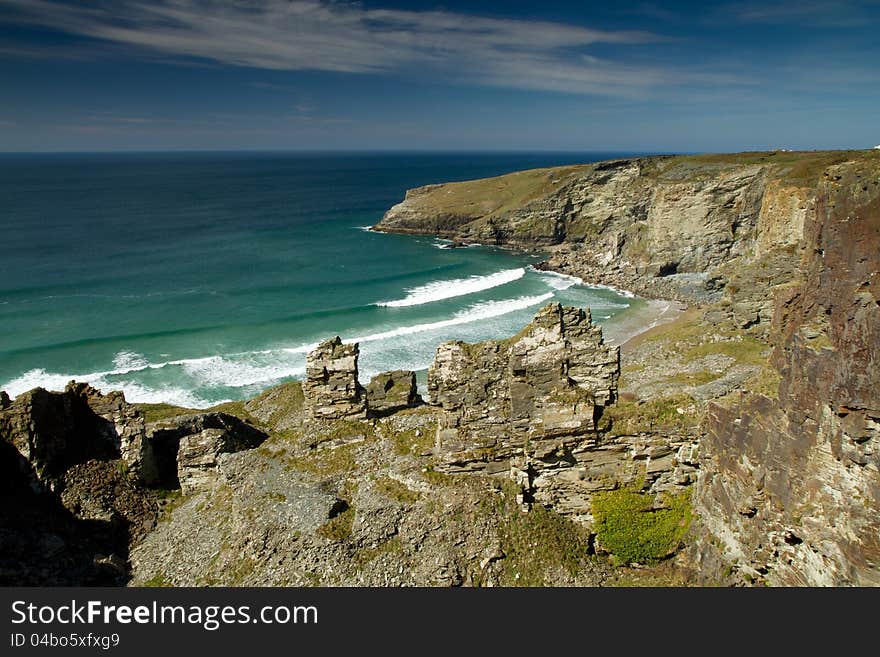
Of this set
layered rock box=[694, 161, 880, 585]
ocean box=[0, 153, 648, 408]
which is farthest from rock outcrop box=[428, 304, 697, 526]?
ocean box=[0, 153, 648, 408]

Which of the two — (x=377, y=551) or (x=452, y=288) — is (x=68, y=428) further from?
(x=452, y=288)

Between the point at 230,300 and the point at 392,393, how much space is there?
190ft

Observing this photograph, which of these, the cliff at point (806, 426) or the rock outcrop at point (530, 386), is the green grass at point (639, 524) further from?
the rock outcrop at point (530, 386)

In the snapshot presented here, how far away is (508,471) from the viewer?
20547 mm

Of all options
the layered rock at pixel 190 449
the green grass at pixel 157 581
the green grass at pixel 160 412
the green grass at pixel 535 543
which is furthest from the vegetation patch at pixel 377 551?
the green grass at pixel 160 412

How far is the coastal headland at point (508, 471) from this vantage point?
14133mm

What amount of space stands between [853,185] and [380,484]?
59.4 feet

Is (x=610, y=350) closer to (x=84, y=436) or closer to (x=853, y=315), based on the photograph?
(x=853, y=315)

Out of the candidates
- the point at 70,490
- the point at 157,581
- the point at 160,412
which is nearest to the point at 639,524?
the point at 157,581

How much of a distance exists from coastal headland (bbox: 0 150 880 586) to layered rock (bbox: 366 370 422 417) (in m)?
0.13

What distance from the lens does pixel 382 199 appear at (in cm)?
19175

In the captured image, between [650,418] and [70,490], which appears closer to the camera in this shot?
[650,418]

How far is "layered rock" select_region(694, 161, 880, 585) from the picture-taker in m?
13.2

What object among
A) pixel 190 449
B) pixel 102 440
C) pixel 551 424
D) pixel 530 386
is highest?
pixel 530 386
